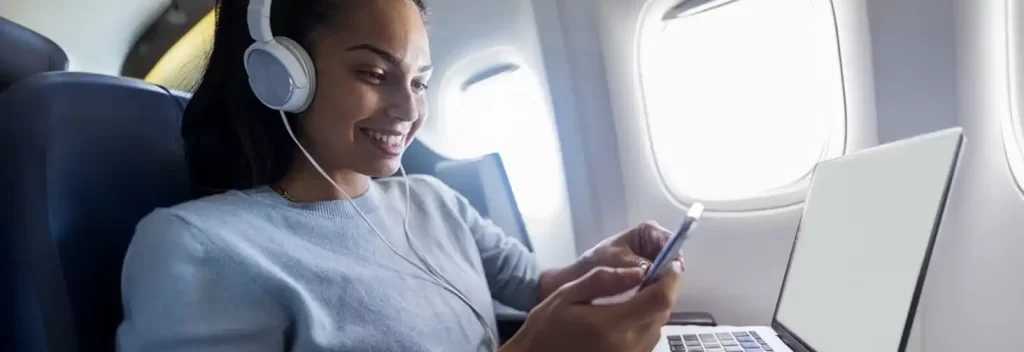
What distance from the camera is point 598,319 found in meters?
0.68

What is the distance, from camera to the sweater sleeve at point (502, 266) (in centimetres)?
109

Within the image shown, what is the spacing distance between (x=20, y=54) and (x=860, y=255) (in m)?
1.21

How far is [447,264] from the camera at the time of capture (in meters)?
0.94

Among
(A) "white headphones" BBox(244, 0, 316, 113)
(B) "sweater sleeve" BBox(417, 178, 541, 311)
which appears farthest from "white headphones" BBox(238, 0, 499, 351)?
(B) "sweater sleeve" BBox(417, 178, 541, 311)

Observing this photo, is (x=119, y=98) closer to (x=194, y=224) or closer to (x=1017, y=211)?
(x=194, y=224)

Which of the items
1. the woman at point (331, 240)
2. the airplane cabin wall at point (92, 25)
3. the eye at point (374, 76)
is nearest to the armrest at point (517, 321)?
the woman at point (331, 240)

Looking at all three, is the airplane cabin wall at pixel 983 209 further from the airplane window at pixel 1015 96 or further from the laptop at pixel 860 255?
the laptop at pixel 860 255

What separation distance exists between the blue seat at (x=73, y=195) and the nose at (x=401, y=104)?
0.31 meters

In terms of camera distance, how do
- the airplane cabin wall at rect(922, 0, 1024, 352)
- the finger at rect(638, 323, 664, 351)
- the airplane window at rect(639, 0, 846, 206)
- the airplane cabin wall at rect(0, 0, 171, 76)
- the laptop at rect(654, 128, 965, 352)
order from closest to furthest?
the laptop at rect(654, 128, 965, 352)
the finger at rect(638, 323, 664, 351)
the airplane cabin wall at rect(922, 0, 1024, 352)
the airplane window at rect(639, 0, 846, 206)
the airplane cabin wall at rect(0, 0, 171, 76)

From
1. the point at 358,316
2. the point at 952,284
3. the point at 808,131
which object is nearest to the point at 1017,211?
the point at 952,284

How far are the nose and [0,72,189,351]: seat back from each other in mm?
311

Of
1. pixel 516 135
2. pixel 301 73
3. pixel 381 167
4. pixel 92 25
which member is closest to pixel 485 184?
pixel 516 135

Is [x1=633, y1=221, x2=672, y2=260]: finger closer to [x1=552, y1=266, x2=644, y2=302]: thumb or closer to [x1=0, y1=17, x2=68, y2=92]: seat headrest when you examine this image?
[x1=552, y1=266, x2=644, y2=302]: thumb

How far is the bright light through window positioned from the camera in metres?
1.38
